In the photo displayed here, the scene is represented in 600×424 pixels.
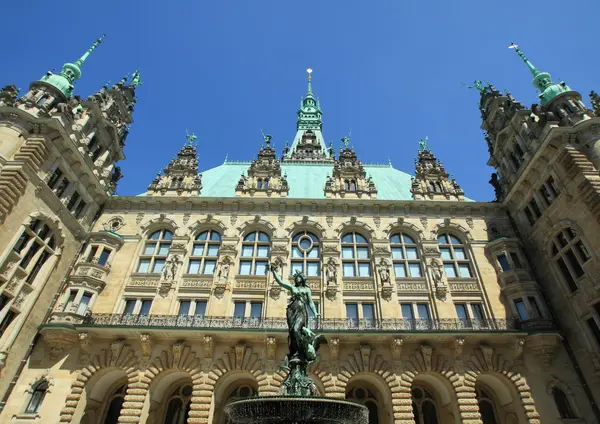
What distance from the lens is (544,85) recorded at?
25.5 meters

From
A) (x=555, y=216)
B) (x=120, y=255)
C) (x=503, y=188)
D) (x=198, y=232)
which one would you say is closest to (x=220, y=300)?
(x=198, y=232)

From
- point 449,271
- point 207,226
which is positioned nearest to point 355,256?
point 449,271

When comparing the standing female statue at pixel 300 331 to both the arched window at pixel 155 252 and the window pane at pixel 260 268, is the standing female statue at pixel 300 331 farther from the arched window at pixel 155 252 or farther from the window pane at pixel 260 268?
the arched window at pixel 155 252

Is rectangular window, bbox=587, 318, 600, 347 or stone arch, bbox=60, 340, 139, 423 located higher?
rectangular window, bbox=587, 318, 600, 347

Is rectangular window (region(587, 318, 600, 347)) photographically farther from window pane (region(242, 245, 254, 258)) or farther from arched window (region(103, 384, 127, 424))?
arched window (region(103, 384, 127, 424))

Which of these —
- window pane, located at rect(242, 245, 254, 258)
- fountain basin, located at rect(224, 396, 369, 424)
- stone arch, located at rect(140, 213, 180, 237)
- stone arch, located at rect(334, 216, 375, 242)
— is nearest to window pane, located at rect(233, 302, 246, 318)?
window pane, located at rect(242, 245, 254, 258)

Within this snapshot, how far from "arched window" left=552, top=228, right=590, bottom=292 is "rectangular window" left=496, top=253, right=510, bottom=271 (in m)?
2.36

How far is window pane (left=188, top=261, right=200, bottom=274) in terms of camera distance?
71.9 ft

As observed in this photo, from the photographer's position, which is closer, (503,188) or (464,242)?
(464,242)

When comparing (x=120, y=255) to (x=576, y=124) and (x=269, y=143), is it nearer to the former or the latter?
(x=269, y=143)

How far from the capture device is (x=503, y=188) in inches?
1003

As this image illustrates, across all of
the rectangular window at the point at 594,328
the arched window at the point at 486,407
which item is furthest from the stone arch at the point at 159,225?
the rectangular window at the point at 594,328

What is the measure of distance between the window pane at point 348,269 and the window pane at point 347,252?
1.77ft

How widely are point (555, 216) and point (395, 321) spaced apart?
10.7 m
